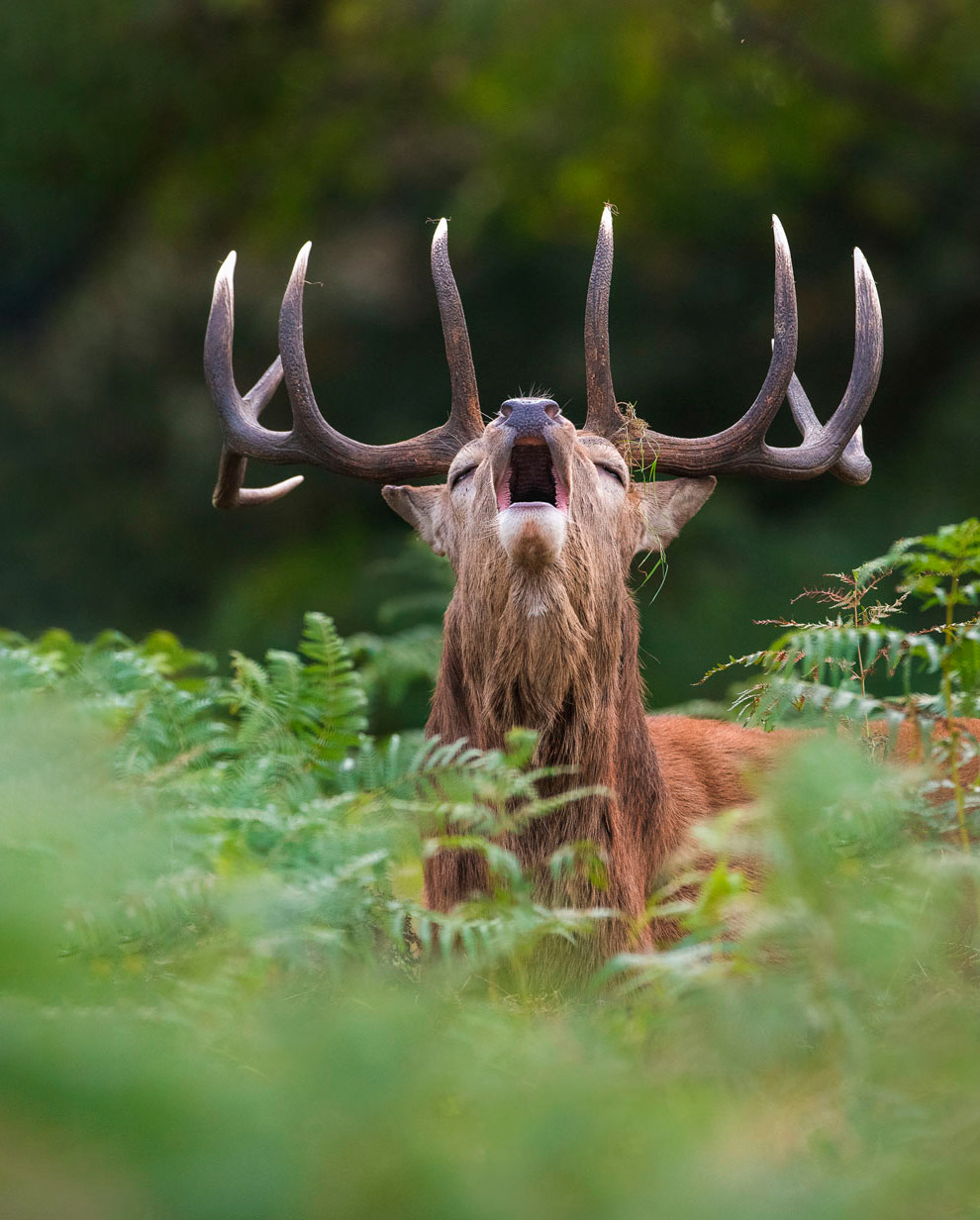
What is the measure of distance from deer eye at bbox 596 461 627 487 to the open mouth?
32 cm

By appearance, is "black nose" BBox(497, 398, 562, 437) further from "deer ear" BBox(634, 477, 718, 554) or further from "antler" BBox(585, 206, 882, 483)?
"deer ear" BBox(634, 477, 718, 554)

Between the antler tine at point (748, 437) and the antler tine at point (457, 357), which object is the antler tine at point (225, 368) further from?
the antler tine at point (748, 437)

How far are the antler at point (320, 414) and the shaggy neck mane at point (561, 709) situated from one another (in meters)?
0.74

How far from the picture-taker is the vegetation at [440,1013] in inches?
48.6

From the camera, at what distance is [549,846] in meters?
3.98

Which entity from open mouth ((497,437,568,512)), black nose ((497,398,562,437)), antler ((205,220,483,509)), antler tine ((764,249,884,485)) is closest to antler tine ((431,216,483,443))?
antler ((205,220,483,509))

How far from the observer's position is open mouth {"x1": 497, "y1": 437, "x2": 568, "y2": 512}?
4023mm

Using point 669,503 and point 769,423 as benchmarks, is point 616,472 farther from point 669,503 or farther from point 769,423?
point 769,423

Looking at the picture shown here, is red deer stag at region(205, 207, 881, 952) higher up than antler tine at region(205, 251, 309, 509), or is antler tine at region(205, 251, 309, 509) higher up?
antler tine at region(205, 251, 309, 509)

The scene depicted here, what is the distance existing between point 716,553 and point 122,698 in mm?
7274

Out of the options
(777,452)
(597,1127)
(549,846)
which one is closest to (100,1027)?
(597,1127)

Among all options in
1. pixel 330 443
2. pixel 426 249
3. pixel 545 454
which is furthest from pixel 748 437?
pixel 426 249

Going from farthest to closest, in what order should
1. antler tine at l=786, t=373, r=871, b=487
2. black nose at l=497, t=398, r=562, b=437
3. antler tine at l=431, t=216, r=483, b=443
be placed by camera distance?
1. antler tine at l=786, t=373, r=871, b=487
2. antler tine at l=431, t=216, r=483, b=443
3. black nose at l=497, t=398, r=562, b=437

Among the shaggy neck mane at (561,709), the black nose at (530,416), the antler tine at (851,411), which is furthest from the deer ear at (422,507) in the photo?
the antler tine at (851,411)
